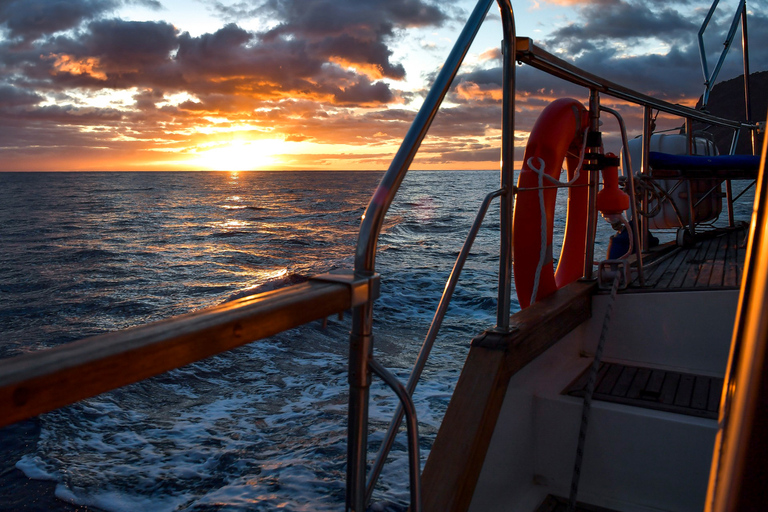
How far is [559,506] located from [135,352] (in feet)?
5.16

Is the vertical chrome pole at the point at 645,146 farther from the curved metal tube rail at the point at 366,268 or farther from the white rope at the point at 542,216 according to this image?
the curved metal tube rail at the point at 366,268

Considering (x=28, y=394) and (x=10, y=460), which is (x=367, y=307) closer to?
(x=28, y=394)

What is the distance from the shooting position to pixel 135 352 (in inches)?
16.2

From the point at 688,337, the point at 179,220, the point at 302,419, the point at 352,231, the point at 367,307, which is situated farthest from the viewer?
the point at 179,220

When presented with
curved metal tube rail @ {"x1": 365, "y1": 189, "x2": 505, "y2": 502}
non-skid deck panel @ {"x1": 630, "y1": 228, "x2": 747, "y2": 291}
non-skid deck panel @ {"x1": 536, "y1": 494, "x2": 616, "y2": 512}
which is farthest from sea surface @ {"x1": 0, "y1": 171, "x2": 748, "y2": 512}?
non-skid deck panel @ {"x1": 630, "y1": 228, "x2": 747, "y2": 291}

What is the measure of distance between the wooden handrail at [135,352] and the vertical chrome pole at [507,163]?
117 cm

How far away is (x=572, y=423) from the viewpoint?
1743mm

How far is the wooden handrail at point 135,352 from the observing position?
354 mm

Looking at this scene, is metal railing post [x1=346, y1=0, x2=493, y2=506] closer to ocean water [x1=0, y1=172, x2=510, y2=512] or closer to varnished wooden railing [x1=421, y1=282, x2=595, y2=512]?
varnished wooden railing [x1=421, y1=282, x2=595, y2=512]

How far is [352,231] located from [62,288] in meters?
9.50

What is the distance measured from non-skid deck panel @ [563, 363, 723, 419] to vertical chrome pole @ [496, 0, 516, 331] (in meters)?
0.43

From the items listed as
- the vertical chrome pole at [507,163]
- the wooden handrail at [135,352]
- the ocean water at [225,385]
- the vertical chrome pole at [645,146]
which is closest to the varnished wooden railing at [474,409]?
the vertical chrome pole at [507,163]

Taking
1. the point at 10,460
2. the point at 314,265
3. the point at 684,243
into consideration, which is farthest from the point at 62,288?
the point at 684,243

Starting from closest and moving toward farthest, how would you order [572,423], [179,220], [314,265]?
1. [572,423]
2. [314,265]
3. [179,220]
